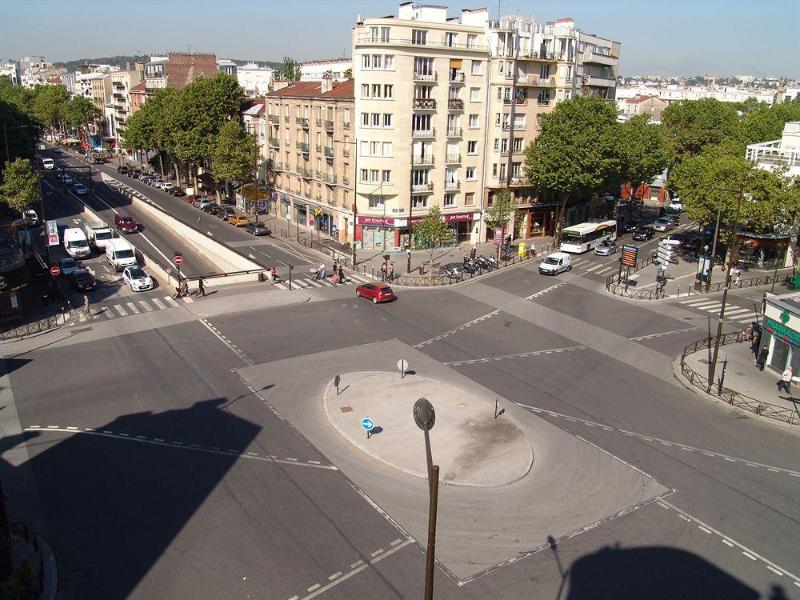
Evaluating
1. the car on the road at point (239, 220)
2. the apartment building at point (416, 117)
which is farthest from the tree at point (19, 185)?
the apartment building at point (416, 117)

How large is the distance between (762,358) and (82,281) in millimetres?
47296

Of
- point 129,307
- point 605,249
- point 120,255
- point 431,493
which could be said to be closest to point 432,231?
point 605,249

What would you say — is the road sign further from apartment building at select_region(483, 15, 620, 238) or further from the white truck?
the white truck

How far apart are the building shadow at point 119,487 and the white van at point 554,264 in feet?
116

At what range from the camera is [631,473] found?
82.6 feet

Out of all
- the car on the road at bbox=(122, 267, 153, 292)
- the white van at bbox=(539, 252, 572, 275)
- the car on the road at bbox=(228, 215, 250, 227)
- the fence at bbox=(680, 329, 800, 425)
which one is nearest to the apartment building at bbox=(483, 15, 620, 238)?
the white van at bbox=(539, 252, 572, 275)

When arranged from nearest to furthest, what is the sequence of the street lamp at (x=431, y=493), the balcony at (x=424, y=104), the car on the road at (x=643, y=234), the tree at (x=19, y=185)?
the street lamp at (x=431, y=493) < the balcony at (x=424, y=104) < the tree at (x=19, y=185) < the car on the road at (x=643, y=234)

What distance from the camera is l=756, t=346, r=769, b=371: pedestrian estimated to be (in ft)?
121

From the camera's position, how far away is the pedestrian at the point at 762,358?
36.8 meters

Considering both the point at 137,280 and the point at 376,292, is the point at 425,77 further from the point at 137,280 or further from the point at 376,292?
the point at 137,280

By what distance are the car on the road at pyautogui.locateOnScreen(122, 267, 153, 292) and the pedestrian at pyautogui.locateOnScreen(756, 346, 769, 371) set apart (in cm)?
4290

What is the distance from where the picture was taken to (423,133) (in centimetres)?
6272

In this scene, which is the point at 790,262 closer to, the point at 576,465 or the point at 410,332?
the point at 410,332

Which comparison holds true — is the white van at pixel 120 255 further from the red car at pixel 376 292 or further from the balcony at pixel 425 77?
the balcony at pixel 425 77
